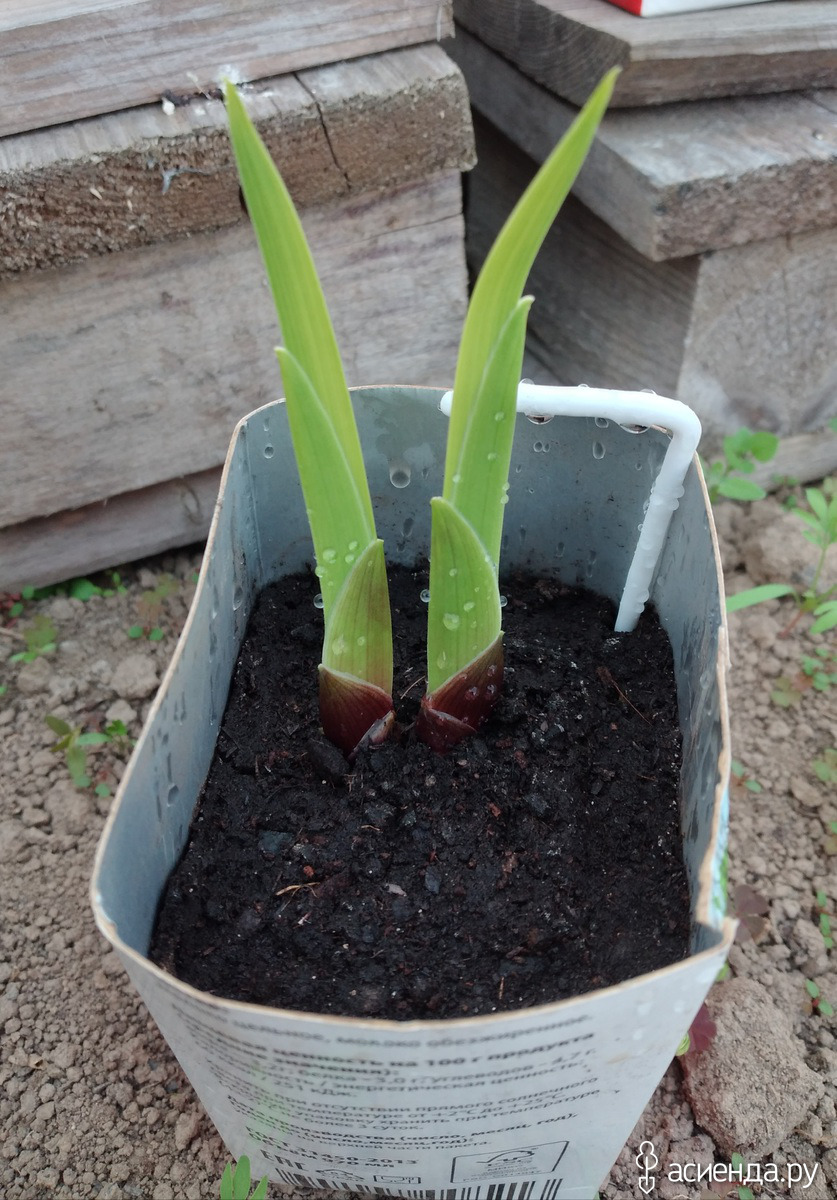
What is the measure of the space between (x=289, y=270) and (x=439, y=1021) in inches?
17.6

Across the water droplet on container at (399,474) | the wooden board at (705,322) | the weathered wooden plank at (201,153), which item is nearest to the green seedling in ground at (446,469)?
the water droplet on container at (399,474)

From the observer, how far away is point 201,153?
3.40 ft

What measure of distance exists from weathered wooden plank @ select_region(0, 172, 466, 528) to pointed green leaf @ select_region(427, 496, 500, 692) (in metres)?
0.65

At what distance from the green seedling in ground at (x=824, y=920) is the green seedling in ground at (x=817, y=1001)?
54mm

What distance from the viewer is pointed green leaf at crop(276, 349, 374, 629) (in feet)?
1.96

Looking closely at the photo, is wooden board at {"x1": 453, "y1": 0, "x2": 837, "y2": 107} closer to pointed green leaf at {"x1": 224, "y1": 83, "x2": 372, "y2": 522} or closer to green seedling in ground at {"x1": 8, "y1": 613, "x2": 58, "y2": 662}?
pointed green leaf at {"x1": 224, "y1": 83, "x2": 372, "y2": 522}

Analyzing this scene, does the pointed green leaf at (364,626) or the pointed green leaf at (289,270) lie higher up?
the pointed green leaf at (289,270)

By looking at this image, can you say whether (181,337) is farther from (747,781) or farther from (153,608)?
(747,781)

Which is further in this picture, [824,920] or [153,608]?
[153,608]

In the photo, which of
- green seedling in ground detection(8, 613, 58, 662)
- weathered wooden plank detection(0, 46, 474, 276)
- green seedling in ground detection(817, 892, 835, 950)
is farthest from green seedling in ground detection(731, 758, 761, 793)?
green seedling in ground detection(8, 613, 58, 662)

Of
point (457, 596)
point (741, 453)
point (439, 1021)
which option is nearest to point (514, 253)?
point (457, 596)

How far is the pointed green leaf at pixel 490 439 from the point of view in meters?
0.58

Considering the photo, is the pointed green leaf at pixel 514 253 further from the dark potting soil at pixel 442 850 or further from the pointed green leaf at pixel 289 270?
the dark potting soil at pixel 442 850

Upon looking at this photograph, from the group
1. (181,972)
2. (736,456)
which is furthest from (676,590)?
(736,456)
